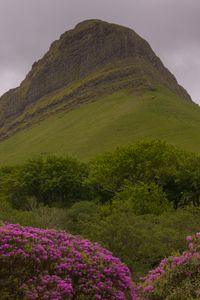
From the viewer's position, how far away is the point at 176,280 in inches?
480

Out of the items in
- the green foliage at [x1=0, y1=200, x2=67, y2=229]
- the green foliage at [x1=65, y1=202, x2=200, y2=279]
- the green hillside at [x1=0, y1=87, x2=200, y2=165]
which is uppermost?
the green hillside at [x1=0, y1=87, x2=200, y2=165]

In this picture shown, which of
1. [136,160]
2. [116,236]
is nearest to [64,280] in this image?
[116,236]

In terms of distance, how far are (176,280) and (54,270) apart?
3641mm

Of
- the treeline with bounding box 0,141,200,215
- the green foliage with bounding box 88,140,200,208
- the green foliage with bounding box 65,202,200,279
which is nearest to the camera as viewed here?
the green foliage with bounding box 65,202,200,279

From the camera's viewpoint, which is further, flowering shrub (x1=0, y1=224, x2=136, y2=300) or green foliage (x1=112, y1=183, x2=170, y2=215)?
green foliage (x1=112, y1=183, x2=170, y2=215)

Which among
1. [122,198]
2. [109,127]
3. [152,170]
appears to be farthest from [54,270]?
[109,127]

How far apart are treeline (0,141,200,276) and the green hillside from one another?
54603mm

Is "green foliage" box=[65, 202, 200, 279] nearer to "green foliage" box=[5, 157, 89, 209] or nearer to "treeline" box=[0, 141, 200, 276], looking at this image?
"treeline" box=[0, 141, 200, 276]

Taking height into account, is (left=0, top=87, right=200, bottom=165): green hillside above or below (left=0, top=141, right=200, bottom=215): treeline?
above

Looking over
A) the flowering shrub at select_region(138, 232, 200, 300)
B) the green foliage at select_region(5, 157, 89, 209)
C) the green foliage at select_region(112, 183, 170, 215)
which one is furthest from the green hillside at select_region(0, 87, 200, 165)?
the flowering shrub at select_region(138, 232, 200, 300)

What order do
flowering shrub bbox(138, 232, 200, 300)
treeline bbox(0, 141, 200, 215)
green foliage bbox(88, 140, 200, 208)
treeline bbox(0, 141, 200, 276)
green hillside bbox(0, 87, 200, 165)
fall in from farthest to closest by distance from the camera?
1. green hillside bbox(0, 87, 200, 165)
2. green foliage bbox(88, 140, 200, 208)
3. treeline bbox(0, 141, 200, 215)
4. treeline bbox(0, 141, 200, 276)
5. flowering shrub bbox(138, 232, 200, 300)

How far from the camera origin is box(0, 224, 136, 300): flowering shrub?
1317 cm

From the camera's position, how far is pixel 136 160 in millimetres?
51688

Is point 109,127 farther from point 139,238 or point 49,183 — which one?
point 139,238
